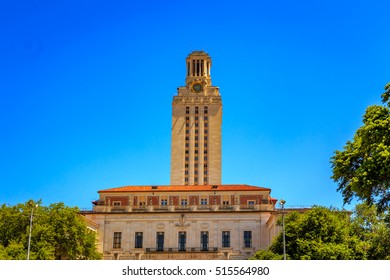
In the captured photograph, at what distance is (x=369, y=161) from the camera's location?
43562 mm

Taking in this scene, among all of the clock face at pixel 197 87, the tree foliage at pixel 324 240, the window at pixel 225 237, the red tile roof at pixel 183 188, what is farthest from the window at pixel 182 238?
the clock face at pixel 197 87

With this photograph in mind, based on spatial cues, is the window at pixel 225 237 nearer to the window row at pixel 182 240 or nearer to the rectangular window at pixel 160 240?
the window row at pixel 182 240

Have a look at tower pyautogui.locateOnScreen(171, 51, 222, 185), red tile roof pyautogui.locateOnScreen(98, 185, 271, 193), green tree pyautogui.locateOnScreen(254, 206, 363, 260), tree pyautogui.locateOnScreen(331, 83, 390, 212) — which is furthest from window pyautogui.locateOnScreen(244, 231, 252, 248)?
tree pyautogui.locateOnScreen(331, 83, 390, 212)

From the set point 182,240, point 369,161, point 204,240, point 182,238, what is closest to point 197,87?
point 182,238

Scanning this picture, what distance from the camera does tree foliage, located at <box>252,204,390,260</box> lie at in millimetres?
71500

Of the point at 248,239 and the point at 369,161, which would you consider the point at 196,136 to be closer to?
the point at 248,239

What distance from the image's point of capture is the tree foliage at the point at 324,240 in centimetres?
7150

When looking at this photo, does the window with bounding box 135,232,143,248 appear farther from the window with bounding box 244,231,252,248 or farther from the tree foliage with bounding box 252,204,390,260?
the tree foliage with bounding box 252,204,390,260

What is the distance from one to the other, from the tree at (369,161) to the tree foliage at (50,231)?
4553 centimetres

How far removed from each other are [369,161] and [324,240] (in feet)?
112
